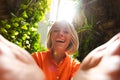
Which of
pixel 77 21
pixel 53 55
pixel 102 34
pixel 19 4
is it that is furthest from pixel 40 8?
pixel 53 55

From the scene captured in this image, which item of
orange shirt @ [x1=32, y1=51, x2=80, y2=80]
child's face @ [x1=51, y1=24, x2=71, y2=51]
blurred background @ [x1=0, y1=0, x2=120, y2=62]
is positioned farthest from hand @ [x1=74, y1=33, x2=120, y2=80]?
blurred background @ [x1=0, y1=0, x2=120, y2=62]

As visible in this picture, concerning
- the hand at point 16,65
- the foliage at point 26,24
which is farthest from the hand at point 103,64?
the foliage at point 26,24

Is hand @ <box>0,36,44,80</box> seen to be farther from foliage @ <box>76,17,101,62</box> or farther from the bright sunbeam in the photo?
foliage @ <box>76,17,101,62</box>

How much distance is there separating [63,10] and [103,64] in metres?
1.77

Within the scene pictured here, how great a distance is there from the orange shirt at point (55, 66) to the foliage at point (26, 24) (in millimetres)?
543

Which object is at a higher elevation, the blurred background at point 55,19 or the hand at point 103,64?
the hand at point 103,64

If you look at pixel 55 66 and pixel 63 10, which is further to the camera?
pixel 63 10

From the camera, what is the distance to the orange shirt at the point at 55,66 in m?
1.44

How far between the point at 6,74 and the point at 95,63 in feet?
0.48

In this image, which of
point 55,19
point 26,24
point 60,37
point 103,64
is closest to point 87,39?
point 55,19

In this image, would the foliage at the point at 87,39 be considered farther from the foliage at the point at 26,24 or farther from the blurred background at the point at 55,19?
the foliage at the point at 26,24

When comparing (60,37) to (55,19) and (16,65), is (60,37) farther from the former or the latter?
(16,65)

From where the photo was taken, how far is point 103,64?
1.28 feet

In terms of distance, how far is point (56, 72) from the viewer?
147cm
